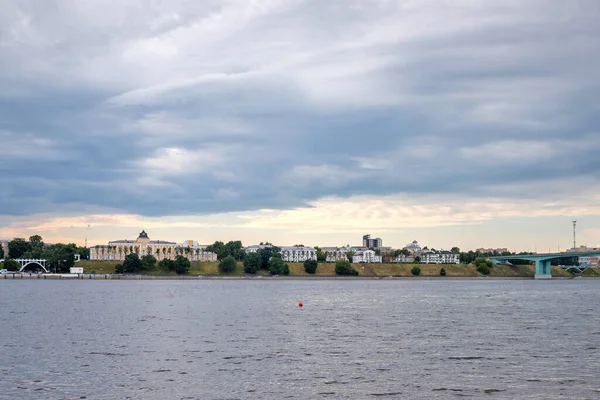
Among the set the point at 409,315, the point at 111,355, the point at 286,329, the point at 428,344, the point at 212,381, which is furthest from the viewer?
the point at 409,315

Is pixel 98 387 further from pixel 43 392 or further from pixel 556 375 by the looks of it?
pixel 556 375

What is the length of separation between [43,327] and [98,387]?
37.9 metres

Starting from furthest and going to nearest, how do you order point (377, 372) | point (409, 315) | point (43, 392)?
point (409, 315), point (377, 372), point (43, 392)

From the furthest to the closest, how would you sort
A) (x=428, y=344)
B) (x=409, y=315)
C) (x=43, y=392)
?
(x=409, y=315) < (x=428, y=344) < (x=43, y=392)

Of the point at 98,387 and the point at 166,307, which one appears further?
the point at 166,307

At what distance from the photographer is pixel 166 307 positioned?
106 metres

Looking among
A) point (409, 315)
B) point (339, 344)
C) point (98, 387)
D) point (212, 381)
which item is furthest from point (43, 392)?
point (409, 315)

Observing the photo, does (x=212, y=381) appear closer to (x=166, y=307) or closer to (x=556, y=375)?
(x=556, y=375)

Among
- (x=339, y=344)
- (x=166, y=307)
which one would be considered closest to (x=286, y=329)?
(x=339, y=344)

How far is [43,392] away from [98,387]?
290cm

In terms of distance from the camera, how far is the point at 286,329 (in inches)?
2778

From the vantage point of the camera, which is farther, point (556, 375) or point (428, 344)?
point (428, 344)

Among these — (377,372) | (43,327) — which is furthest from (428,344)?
(43,327)

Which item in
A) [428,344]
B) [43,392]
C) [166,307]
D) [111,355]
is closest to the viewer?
[43,392]
